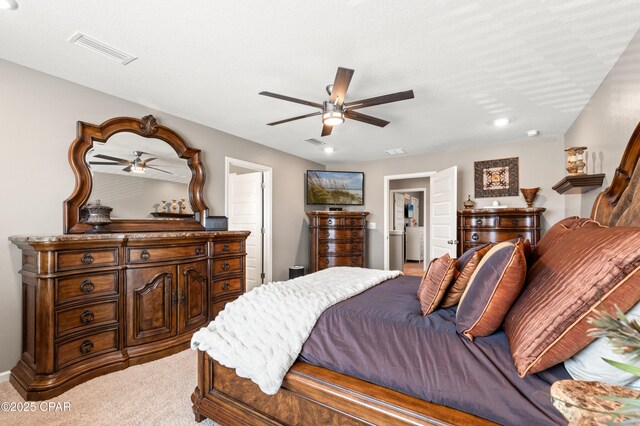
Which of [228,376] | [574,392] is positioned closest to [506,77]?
[574,392]

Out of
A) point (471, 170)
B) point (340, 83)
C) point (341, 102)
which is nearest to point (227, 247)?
point (341, 102)

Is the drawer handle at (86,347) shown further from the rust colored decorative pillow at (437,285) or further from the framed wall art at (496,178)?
the framed wall art at (496,178)

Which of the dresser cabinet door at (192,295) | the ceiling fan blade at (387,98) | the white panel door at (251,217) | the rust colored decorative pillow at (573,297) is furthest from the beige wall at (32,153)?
the rust colored decorative pillow at (573,297)

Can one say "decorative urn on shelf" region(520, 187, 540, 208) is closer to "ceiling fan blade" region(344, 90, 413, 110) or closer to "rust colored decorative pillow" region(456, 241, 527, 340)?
"ceiling fan blade" region(344, 90, 413, 110)

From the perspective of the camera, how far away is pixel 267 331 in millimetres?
1563

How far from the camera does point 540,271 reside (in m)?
1.24

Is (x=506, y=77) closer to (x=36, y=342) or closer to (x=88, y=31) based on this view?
(x=88, y=31)

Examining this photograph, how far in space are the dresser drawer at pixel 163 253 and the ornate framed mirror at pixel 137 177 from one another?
1.81 feet

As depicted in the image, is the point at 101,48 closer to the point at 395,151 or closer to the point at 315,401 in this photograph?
the point at 315,401

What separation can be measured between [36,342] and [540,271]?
10.1 feet

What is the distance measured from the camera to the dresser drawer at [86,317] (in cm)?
211

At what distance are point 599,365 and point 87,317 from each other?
2.96 metres

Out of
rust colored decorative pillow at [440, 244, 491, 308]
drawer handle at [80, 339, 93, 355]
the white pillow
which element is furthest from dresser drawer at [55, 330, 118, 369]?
the white pillow

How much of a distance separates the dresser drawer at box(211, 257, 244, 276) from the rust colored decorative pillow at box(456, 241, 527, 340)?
2.54 meters
